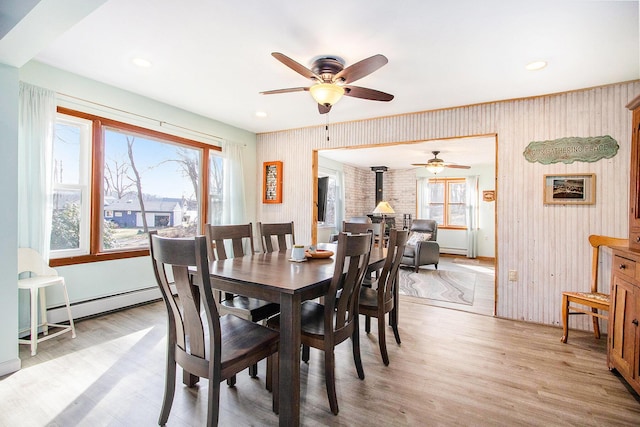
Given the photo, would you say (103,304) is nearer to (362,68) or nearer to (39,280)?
(39,280)

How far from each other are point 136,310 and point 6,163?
1.94 metres

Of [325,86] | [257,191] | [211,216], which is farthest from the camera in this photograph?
[257,191]

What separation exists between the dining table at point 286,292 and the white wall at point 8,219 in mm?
1442

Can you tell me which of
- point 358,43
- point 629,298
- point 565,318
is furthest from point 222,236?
point 565,318

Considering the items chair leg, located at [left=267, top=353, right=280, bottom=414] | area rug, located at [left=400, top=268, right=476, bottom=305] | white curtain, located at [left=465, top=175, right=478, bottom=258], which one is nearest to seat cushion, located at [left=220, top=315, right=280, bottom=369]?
chair leg, located at [left=267, top=353, right=280, bottom=414]

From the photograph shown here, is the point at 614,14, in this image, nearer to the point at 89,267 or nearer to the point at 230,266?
the point at 230,266

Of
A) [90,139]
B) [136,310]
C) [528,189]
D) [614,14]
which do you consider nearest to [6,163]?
[90,139]

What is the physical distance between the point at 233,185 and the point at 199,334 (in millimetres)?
3374

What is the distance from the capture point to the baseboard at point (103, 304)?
287 centimetres

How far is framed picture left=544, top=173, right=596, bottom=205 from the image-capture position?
118 inches

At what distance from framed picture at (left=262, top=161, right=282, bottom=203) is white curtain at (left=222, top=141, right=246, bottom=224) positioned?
41 centimetres

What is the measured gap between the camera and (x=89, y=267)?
10.2ft

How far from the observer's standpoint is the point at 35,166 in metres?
2.64

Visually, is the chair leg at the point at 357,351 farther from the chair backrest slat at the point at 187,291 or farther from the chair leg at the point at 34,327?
the chair leg at the point at 34,327
